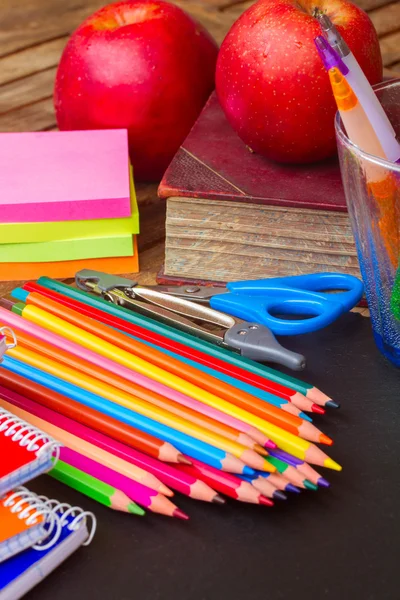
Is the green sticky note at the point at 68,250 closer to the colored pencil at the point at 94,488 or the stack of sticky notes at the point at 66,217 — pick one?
the stack of sticky notes at the point at 66,217

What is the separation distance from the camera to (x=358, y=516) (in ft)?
1.53

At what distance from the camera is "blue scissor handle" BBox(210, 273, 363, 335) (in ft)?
1.97

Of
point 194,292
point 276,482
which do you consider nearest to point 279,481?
point 276,482

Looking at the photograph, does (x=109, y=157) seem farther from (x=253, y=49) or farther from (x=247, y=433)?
(x=247, y=433)

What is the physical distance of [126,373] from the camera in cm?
52

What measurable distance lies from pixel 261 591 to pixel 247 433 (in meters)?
0.09

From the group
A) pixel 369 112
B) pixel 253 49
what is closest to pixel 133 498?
pixel 369 112

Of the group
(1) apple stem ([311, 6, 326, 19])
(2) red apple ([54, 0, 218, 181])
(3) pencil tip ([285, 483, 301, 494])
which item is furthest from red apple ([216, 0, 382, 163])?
(3) pencil tip ([285, 483, 301, 494])

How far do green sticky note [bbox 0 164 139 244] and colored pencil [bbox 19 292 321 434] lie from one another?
11 centimetres

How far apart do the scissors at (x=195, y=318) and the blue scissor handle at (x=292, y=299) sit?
1cm

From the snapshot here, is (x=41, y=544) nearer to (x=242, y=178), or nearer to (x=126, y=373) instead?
(x=126, y=373)

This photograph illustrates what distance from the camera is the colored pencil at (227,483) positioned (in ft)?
1.46

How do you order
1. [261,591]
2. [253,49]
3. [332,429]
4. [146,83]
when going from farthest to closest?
[146,83] → [253,49] → [332,429] → [261,591]

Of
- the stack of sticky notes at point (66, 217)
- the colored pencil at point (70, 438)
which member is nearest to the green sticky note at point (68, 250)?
the stack of sticky notes at point (66, 217)
